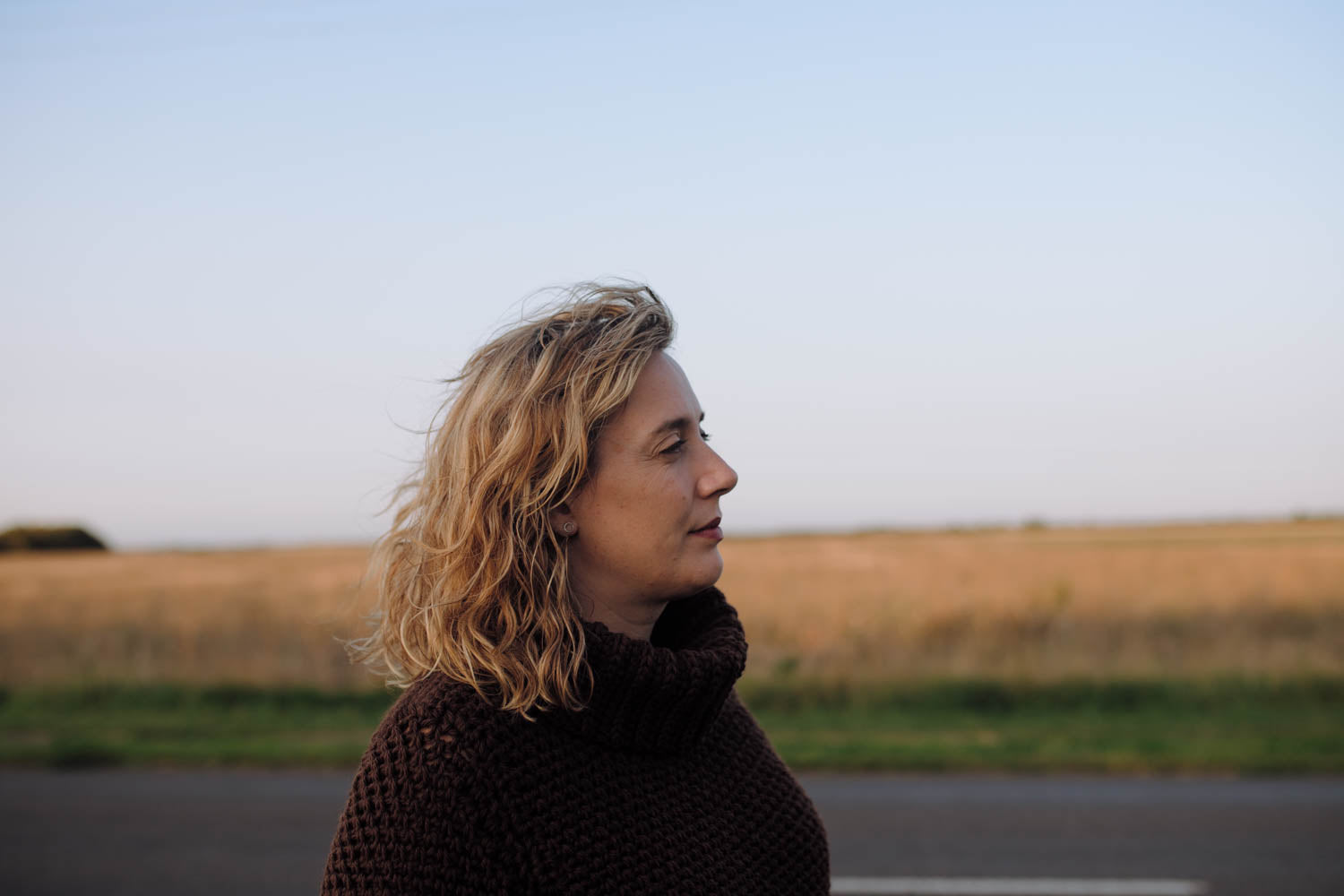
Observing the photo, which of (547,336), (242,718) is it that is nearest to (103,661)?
(242,718)

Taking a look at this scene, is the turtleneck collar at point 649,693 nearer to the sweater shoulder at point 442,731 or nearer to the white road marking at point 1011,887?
the sweater shoulder at point 442,731

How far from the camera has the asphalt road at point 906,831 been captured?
5.43 meters

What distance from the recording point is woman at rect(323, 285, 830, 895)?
1.44 m

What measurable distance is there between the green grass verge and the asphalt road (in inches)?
16.8

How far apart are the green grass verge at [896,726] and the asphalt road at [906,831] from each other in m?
0.43

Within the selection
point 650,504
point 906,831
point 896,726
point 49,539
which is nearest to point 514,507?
point 650,504

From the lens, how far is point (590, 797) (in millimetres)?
1538

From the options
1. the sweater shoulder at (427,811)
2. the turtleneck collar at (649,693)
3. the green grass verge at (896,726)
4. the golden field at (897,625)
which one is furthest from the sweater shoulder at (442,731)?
the golden field at (897,625)

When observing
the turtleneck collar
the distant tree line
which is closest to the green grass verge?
the turtleneck collar

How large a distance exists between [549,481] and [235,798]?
6.53m

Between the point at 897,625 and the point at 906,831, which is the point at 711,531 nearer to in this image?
the point at 906,831

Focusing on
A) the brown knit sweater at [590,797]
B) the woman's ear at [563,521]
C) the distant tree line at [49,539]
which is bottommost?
the distant tree line at [49,539]

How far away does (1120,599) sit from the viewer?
14016 millimetres

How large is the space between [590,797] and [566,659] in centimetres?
→ 20
